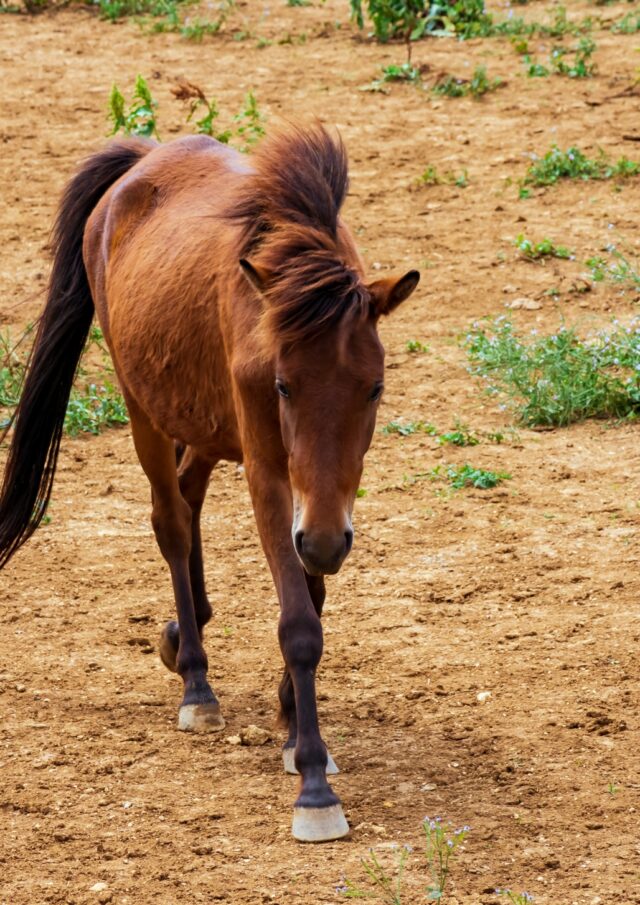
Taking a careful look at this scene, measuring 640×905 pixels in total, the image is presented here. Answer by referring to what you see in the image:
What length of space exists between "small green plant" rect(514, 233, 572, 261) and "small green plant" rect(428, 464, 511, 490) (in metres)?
2.45

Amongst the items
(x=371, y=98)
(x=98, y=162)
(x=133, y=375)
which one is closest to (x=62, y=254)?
(x=98, y=162)

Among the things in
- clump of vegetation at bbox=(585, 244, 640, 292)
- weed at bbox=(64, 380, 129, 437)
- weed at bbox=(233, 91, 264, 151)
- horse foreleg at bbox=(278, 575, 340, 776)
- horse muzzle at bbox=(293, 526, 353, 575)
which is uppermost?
weed at bbox=(233, 91, 264, 151)

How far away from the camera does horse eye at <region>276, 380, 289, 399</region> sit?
3.73 meters

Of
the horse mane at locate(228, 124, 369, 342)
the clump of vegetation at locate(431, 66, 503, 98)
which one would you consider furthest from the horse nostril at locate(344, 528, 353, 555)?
the clump of vegetation at locate(431, 66, 503, 98)

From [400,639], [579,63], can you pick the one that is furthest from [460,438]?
[579,63]

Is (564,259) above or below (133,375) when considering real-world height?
below

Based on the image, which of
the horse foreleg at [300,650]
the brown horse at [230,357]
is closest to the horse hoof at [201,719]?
the brown horse at [230,357]

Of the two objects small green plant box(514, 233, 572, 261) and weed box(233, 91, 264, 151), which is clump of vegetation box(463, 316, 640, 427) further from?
weed box(233, 91, 264, 151)

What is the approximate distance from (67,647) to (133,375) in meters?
1.19

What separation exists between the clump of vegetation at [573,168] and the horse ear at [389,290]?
6004mm

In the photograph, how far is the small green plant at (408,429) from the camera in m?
7.11

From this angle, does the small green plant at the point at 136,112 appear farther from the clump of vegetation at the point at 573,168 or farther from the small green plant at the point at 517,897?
the small green plant at the point at 517,897

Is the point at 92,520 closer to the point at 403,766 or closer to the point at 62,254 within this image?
the point at 62,254

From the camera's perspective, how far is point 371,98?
1117cm
